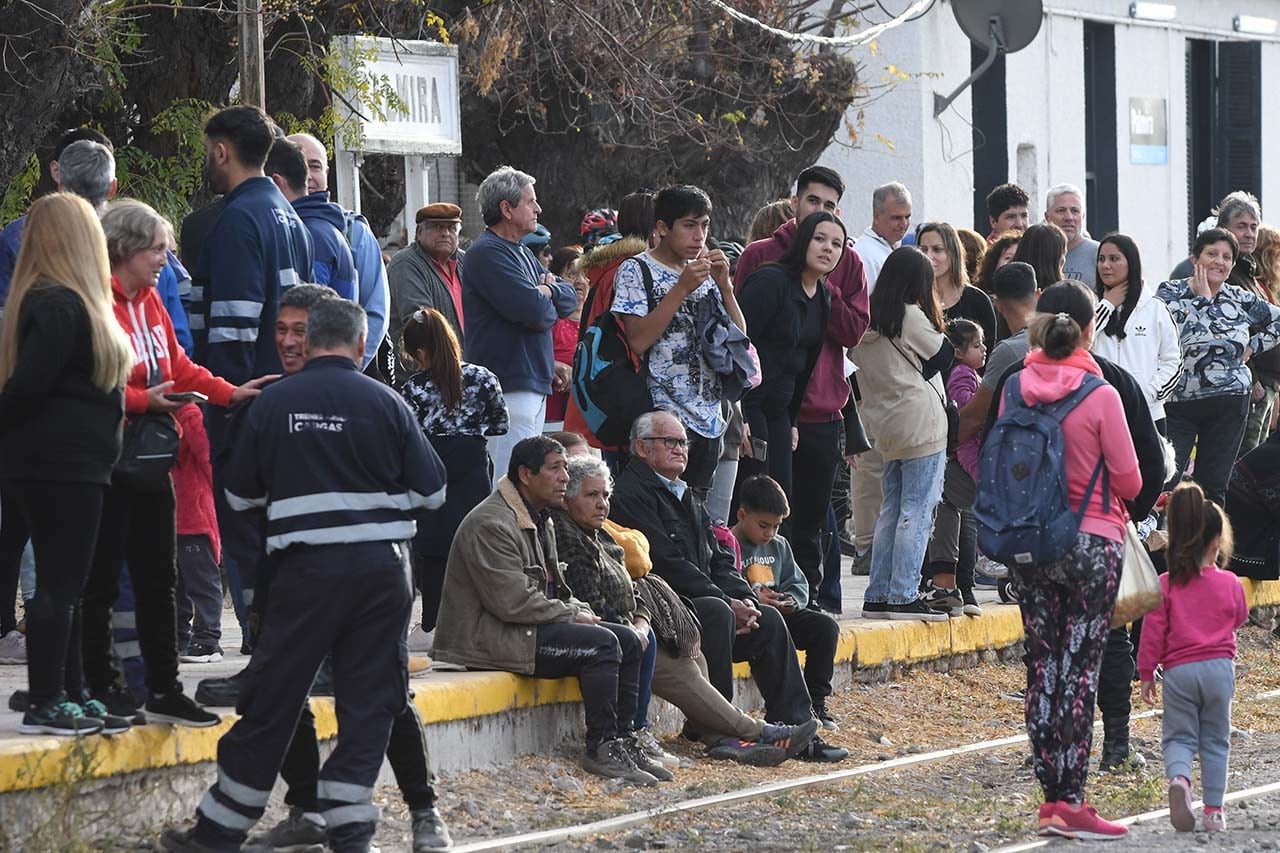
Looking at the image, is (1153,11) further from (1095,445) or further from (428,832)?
(428,832)

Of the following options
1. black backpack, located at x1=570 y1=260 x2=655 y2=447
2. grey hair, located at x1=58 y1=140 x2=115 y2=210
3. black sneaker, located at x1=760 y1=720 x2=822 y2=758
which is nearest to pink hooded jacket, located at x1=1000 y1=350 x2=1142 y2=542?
black sneaker, located at x1=760 y1=720 x2=822 y2=758

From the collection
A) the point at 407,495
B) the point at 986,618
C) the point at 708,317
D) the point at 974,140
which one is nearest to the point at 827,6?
the point at 974,140

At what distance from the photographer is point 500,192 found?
33.4ft

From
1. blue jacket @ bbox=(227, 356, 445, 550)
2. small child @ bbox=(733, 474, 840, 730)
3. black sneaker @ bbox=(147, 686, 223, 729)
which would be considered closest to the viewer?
blue jacket @ bbox=(227, 356, 445, 550)

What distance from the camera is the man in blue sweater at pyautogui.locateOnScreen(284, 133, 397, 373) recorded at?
8.93 meters

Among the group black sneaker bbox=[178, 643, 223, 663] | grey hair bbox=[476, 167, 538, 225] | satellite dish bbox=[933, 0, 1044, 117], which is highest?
satellite dish bbox=[933, 0, 1044, 117]

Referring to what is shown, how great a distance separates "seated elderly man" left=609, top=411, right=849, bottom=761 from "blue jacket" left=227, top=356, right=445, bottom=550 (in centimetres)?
271

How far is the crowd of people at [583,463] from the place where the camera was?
22.8 feet

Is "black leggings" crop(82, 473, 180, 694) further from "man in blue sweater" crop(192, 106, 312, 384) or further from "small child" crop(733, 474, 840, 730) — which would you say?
"small child" crop(733, 474, 840, 730)

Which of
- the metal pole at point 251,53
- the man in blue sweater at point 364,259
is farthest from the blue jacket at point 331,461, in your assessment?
the metal pole at point 251,53

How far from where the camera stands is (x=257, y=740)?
686cm

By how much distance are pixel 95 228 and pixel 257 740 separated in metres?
1.61

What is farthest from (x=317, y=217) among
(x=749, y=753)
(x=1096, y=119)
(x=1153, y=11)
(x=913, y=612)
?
(x=1153, y=11)

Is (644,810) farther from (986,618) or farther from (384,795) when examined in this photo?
(986,618)
